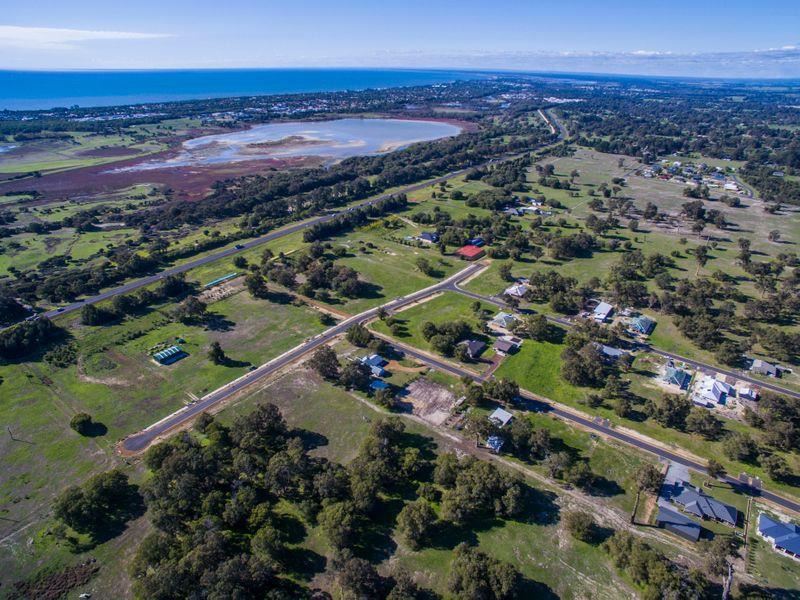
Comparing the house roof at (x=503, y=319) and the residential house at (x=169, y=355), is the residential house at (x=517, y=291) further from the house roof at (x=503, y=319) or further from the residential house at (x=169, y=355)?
the residential house at (x=169, y=355)

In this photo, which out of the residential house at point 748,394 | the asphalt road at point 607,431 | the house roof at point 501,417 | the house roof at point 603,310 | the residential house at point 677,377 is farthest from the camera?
the house roof at point 603,310

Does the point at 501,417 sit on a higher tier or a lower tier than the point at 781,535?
higher

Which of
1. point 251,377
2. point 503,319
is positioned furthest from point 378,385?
point 503,319

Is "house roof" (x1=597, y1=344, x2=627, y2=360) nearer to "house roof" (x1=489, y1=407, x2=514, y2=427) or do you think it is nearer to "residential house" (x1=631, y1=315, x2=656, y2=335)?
"residential house" (x1=631, y1=315, x2=656, y2=335)

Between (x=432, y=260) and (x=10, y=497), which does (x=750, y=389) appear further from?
(x=10, y=497)

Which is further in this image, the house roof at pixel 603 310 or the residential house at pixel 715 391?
the house roof at pixel 603 310

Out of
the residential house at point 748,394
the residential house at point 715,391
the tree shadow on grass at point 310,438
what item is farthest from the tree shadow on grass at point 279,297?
the residential house at point 748,394

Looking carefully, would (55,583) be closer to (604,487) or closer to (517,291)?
(604,487)
